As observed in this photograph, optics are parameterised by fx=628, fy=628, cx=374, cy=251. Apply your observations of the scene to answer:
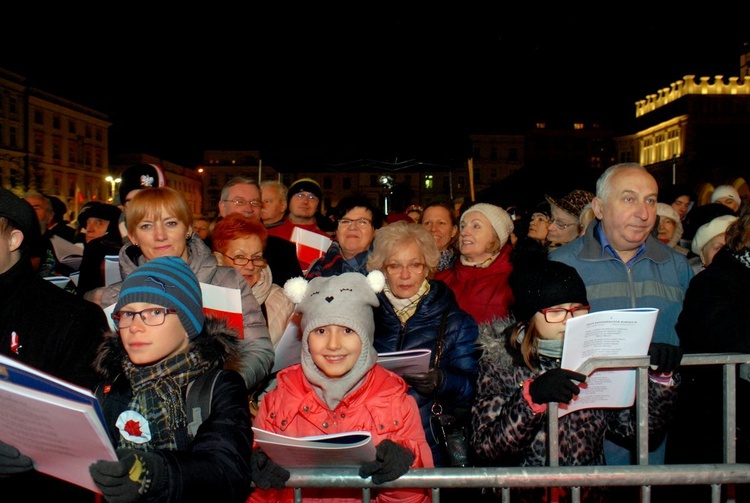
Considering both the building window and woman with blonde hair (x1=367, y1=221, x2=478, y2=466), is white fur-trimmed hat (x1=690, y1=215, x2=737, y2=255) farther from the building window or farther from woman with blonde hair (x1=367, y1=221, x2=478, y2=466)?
the building window

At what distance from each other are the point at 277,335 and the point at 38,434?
2.63 metres

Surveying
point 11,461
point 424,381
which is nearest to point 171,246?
point 424,381

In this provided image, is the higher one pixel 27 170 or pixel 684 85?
pixel 684 85

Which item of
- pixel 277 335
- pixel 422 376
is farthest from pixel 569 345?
pixel 277 335

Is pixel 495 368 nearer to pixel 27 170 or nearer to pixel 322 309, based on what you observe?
pixel 322 309

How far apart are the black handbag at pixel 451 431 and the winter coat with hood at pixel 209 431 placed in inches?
49.5

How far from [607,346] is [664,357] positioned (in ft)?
1.10

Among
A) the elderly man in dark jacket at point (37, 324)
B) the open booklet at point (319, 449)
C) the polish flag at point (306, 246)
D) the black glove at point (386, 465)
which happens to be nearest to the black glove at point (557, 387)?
the black glove at point (386, 465)

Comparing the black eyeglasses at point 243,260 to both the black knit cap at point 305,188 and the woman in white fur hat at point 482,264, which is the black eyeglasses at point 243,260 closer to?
the woman in white fur hat at point 482,264

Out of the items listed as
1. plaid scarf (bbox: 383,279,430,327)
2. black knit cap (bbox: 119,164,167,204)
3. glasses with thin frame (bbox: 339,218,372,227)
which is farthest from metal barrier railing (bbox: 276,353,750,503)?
glasses with thin frame (bbox: 339,218,372,227)

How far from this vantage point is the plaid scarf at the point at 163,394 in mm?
2479

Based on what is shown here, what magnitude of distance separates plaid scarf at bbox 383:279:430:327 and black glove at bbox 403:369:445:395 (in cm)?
60

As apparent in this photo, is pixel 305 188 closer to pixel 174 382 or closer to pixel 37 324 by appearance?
pixel 37 324

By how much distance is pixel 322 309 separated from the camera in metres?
3.10
